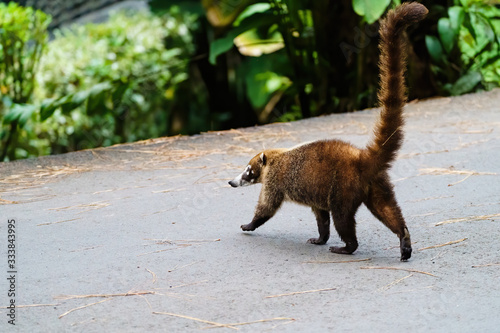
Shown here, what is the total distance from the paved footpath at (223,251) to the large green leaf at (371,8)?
1.32 m

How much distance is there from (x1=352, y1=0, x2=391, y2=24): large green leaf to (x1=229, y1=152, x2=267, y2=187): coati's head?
2.89 metres

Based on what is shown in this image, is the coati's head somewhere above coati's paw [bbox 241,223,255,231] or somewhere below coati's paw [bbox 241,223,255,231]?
above

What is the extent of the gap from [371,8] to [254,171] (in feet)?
9.88

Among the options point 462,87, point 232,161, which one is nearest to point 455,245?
point 232,161

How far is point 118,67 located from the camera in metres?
8.32

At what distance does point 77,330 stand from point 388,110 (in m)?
1.64

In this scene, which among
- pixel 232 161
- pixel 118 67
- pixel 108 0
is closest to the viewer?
pixel 232 161

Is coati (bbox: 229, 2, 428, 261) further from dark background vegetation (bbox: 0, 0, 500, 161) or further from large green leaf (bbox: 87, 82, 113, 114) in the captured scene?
large green leaf (bbox: 87, 82, 113, 114)

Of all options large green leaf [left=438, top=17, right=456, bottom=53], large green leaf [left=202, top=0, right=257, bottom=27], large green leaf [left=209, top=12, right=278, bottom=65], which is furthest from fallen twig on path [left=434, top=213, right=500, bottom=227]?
large green leaf [left=202, top=0, right=257, bottom=27]

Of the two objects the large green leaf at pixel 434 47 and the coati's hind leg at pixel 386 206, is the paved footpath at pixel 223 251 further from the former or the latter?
the large green leaf at pixel 434 47

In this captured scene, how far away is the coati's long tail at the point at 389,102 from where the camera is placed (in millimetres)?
2949

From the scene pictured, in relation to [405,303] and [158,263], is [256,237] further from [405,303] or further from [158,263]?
[405,303]

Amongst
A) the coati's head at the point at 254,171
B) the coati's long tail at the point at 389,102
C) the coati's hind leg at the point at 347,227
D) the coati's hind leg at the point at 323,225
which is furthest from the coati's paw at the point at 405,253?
the coati's head at the point at 254,171

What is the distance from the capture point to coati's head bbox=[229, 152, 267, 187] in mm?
3625
